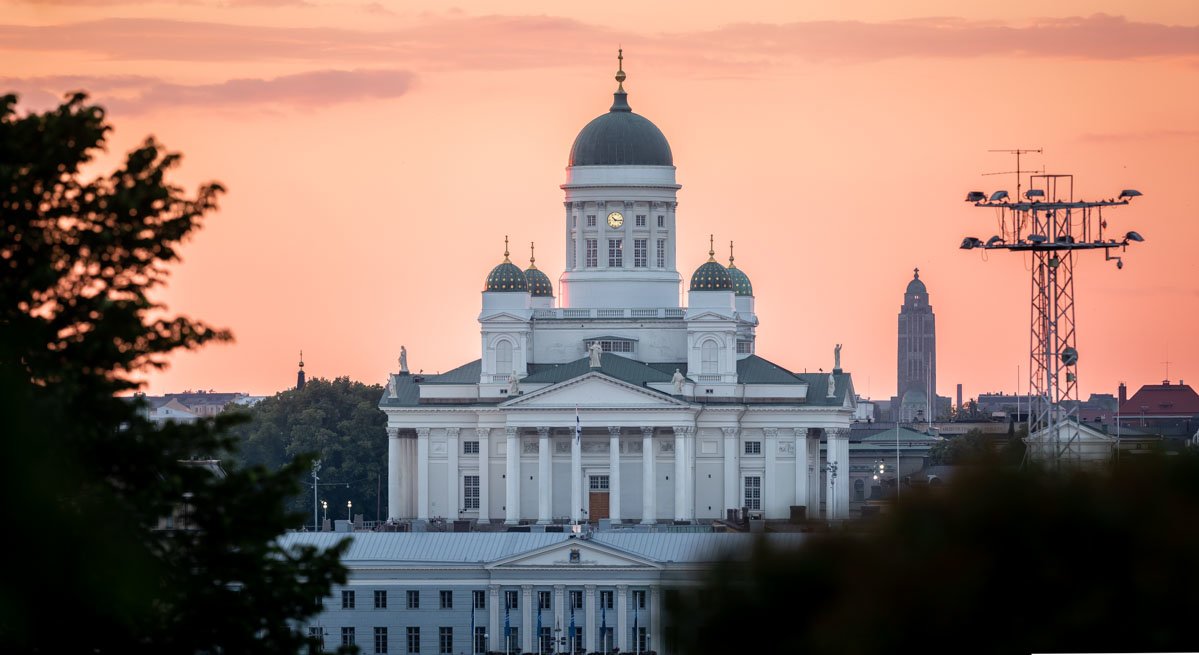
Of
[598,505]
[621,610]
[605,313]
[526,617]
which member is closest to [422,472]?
[598,505]

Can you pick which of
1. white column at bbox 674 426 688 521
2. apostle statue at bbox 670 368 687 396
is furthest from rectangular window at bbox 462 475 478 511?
apostle statue at bbox 670 368 687 396

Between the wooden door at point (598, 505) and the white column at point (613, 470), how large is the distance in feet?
1.34

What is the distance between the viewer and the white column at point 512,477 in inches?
6491

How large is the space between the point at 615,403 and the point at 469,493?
8865 millimetres

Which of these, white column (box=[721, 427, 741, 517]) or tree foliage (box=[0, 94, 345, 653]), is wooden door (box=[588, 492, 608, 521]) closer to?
white column (box=[721, 427, 741, 517])

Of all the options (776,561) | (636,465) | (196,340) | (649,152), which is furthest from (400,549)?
(776,561)

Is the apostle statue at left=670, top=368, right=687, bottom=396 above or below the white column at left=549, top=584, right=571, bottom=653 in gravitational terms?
above

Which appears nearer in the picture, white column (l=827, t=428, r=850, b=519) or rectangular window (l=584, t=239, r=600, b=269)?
white column (l=827, t=428, r=850, b=519)

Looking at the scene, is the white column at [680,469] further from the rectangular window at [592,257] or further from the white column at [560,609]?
the white column at [560,609]

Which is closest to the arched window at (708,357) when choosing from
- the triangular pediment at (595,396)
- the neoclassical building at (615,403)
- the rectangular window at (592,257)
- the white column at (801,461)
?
the neoclassical building at (615,403)

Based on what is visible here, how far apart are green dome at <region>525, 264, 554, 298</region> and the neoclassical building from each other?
628mm

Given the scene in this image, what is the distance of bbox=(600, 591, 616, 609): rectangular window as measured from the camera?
126 metres

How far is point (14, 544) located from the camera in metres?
42.9

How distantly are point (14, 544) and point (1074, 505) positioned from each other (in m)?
13.7
